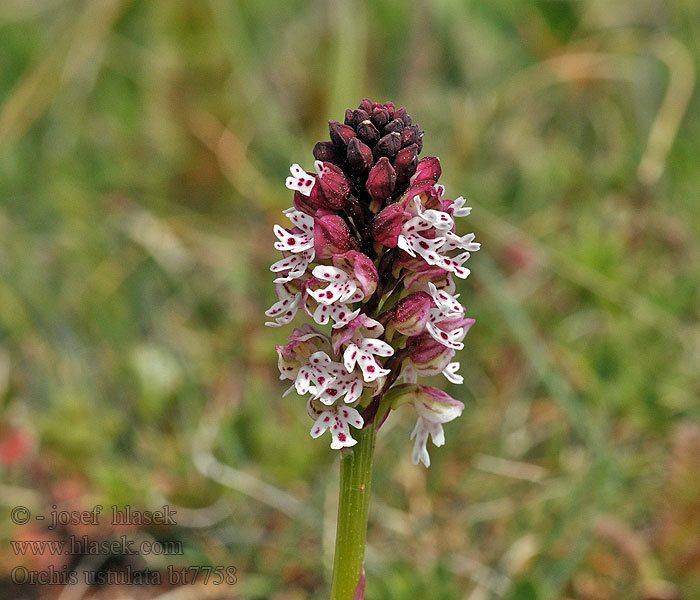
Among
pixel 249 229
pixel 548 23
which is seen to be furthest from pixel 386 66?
pixel 249 229

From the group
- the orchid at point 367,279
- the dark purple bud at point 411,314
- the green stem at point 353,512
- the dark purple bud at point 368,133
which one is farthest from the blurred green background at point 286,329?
the dark purple bud at point 368,133

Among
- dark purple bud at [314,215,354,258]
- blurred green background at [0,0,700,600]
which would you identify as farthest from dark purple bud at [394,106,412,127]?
blurred green background at [0,0,700,600]

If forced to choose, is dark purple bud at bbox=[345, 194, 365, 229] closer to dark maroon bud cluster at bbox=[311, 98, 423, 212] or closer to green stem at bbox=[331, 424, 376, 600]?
dark maroon bud cluster at bbox=[311, 98, 423, 212]

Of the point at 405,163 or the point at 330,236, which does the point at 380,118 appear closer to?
the point at 405,163

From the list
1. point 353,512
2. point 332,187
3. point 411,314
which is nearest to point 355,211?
point 332,187

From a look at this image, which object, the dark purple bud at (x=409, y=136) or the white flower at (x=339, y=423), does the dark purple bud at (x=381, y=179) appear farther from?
the white flower at (x=339, y=423)

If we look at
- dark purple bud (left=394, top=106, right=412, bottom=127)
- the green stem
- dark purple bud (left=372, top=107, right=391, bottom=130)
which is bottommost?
the green stem
